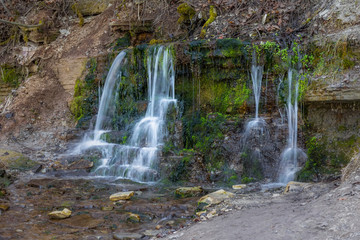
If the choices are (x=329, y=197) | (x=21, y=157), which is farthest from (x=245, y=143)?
(x=21, y=157)

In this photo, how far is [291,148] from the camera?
25.1 feet

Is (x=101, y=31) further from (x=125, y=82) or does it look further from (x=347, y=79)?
(x=347, y=79)

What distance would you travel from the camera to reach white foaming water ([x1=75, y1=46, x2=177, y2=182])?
26.4 ft

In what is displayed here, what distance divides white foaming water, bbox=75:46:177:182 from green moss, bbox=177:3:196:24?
6.61 feet

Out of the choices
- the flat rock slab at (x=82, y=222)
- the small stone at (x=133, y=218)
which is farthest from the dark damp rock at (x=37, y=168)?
the small stone at (x=133, y=218)

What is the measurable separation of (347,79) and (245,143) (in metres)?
2.40

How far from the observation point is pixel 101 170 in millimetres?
8320

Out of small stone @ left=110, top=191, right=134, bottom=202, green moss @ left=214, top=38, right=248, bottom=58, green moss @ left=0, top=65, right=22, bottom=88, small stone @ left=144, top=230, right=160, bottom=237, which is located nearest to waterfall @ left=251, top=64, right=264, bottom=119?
green moss @ left=214, top=38, right=248, bottom=58

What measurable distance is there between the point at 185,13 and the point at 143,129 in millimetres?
4280

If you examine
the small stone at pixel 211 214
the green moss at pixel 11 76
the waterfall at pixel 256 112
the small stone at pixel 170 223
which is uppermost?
the green moss at pixel 11 76

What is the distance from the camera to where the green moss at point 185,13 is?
1103 cm

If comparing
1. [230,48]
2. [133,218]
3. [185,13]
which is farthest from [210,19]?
[133,218]

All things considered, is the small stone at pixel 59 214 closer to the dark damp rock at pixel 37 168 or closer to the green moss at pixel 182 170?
the green moss at pixel 182 170

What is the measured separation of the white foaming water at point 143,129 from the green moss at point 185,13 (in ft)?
6.61
